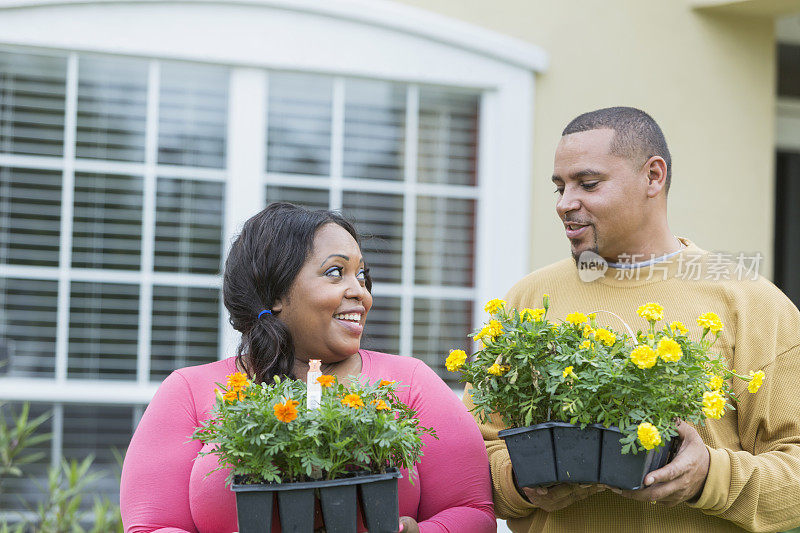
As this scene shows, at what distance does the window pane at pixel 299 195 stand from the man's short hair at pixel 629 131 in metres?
2.72

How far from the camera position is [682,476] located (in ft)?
6.34

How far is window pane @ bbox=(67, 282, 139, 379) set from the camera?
470 cm

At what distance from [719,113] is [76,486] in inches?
156

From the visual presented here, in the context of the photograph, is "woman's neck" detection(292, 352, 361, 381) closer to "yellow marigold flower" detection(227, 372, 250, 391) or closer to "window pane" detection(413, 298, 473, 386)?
"yellow marigold flower" detection(227, 372, 250, 391)

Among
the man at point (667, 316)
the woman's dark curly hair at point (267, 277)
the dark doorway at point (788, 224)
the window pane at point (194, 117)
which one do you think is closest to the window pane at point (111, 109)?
the window pane at point (194, 117)

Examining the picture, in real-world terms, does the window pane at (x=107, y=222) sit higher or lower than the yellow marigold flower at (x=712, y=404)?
higher

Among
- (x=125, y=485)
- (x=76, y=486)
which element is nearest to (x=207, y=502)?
(x=125, y=485)

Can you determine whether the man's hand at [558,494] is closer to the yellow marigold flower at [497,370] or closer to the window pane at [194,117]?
the yellow marigold flower at [497,370]

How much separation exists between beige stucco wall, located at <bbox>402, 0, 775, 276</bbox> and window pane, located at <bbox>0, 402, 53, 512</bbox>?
2.67 metres

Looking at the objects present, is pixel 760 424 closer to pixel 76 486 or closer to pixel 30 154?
pixel 76 486

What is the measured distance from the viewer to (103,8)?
4520mm

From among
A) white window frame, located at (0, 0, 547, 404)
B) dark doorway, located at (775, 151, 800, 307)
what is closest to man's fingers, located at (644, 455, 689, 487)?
white window frame, located at (0, 0, 547, 404)

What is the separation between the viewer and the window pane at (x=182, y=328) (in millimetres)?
4770

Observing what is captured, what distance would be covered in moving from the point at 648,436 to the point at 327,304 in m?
0.80
